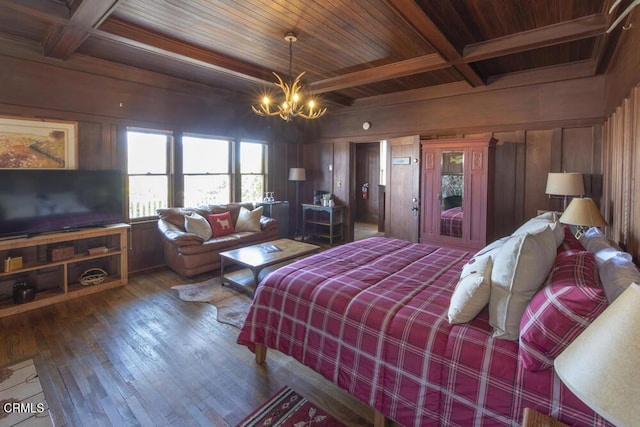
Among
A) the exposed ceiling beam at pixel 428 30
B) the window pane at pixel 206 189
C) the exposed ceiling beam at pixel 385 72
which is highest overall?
the exposed ceiling beam at pixel 385 72

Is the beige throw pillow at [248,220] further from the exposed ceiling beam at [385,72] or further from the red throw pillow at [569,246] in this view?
the red throw pillow at [569,246]

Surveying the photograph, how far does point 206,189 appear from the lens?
5.69 m

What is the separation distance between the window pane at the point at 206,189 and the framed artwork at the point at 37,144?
1652mm

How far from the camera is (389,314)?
1.80 meters

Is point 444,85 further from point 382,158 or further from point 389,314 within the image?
point 389,314

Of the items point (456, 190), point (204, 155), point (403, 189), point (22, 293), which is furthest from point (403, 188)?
point (22, 293)

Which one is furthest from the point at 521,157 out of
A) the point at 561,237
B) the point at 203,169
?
the point at 203,169

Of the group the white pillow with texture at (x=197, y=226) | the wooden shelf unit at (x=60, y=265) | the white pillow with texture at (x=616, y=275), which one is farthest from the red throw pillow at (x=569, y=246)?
the wooden shelf unit at (x=60, y=265)

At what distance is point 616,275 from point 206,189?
5442 millimetres

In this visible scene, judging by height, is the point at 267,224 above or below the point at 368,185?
below

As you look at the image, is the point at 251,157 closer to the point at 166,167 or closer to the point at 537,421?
the point at 166,167

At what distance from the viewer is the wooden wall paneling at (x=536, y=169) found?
177 inches

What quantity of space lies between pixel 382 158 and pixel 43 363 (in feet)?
26.0

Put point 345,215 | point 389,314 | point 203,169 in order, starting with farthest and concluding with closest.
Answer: point 345,215, point 203,169, point 389,314
